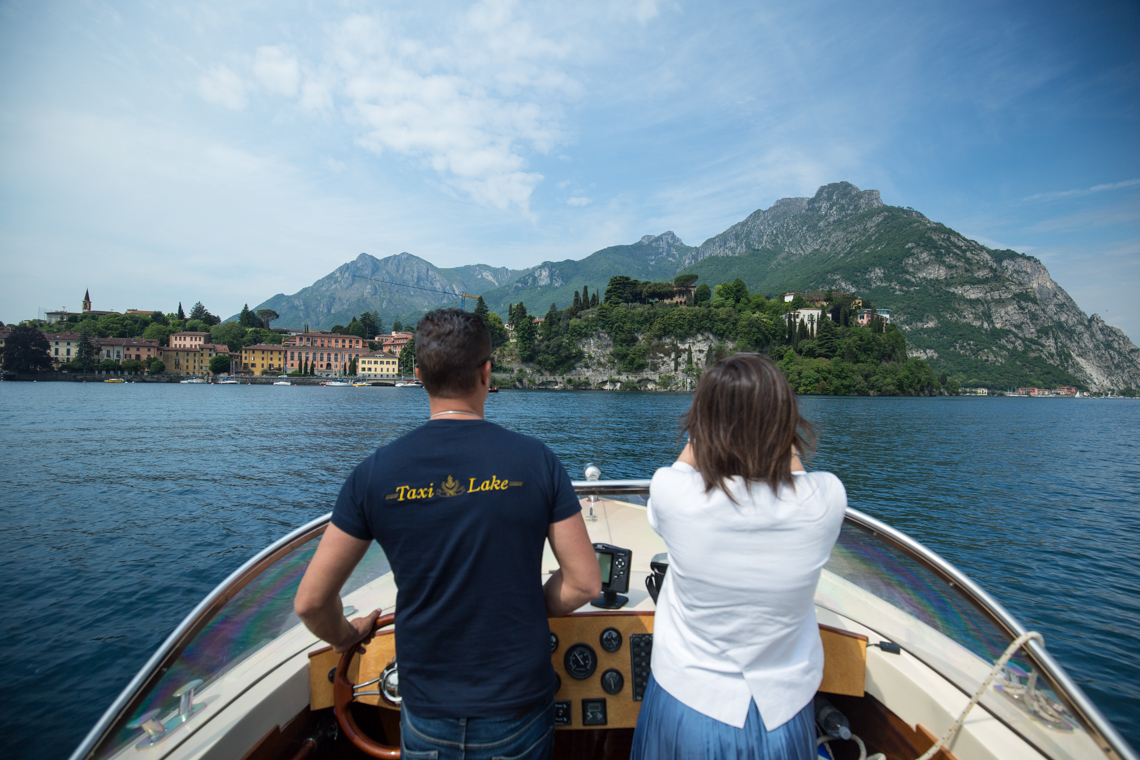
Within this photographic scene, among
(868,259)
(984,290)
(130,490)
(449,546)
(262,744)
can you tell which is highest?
(868,259)

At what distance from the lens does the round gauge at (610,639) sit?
2.39 metres

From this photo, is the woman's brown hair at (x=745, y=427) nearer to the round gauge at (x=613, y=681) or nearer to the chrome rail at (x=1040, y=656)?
the chrome rail at (x=1040, y=656)

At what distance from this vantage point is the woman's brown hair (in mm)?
1297

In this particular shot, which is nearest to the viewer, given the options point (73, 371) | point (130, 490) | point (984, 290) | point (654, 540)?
point (654, 540)

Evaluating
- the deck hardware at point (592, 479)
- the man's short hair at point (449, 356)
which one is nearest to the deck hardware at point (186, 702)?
the man's short hair at point (449, 356)

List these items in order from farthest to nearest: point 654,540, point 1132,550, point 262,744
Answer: point 1132,550, point 654,540, point 262,744

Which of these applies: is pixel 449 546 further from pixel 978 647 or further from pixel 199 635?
pixel 978 647

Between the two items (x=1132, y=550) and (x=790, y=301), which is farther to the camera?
(x=790, y=301)

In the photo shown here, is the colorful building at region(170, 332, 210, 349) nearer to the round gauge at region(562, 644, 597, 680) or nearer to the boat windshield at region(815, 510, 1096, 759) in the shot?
the round gauge at region(562, 644, 597, 680)

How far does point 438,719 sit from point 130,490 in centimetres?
1864

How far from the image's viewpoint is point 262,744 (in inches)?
82.1

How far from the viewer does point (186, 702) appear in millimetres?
1972

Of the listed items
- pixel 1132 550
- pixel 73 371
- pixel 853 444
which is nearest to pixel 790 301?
pixel 853 444

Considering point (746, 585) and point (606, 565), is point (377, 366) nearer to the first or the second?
point (606, 565)
